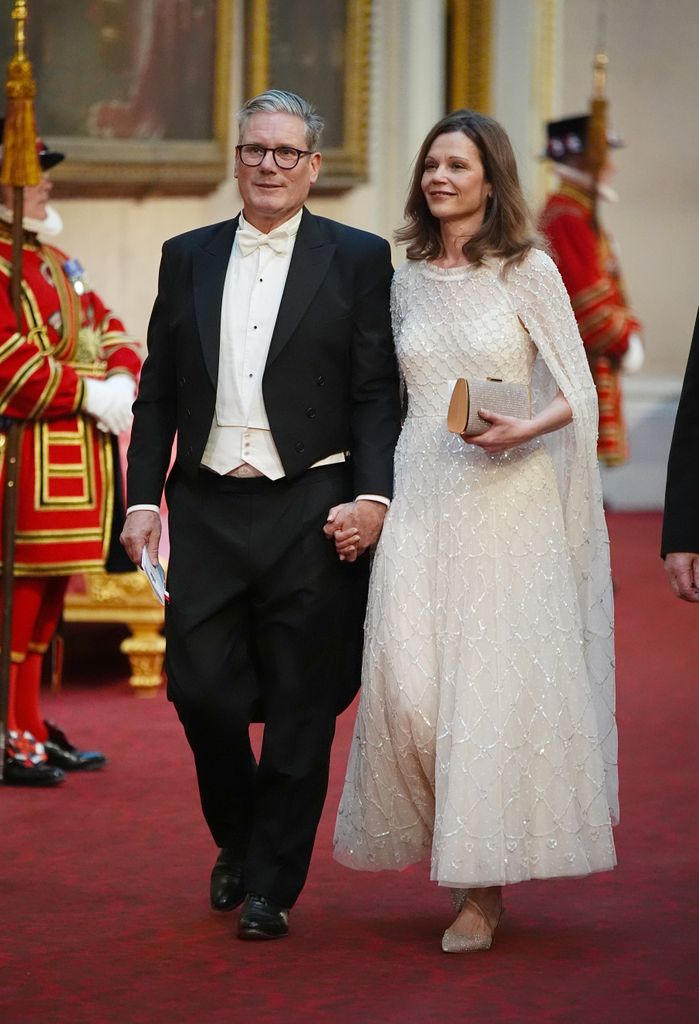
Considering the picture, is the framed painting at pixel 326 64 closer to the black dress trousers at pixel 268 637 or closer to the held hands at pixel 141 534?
the held hands at pixel 141 534

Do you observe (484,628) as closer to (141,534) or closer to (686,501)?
(686,501)

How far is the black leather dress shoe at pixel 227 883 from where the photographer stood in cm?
392

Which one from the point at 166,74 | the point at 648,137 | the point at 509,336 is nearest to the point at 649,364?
the point at 648,137

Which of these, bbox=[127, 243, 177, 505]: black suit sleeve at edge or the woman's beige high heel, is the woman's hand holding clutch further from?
the woman's beige high heel

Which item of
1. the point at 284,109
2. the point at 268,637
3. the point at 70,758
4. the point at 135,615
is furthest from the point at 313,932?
the point at 135,615

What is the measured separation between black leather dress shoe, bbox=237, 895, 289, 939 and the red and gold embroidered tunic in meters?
1.71

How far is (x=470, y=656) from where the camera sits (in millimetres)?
3574

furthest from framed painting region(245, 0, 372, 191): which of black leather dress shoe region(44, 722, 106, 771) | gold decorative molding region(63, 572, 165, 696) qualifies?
black leather dress shoe region(44, 722, 106, 771)

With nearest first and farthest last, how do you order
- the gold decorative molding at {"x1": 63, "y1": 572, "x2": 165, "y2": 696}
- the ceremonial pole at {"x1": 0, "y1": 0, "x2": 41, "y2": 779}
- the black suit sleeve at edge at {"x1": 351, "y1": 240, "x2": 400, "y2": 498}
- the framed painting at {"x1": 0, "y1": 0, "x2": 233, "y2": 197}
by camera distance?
the black suit sleeve at edge at {"x1": 351, "y1": 240, "x2": 400, "y2": 498} → the ceremonial pole at {"x1": 0, "y1": 0, "x2": 41, "y2": 779} → the gold decorative molding at {"x1": 63, "y1": 572, "x2": 165, "y2": 696} → the framed painting at {"x1": 0, "y1": 0, "x2": 233, "y2": 197}

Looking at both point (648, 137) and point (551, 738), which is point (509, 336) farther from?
point (648, 137)

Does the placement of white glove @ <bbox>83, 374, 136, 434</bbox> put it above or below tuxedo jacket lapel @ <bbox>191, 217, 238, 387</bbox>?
below

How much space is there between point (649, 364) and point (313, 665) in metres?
10.2

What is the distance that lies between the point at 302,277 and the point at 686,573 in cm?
104

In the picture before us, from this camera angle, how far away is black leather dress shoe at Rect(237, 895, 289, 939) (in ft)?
12.1
